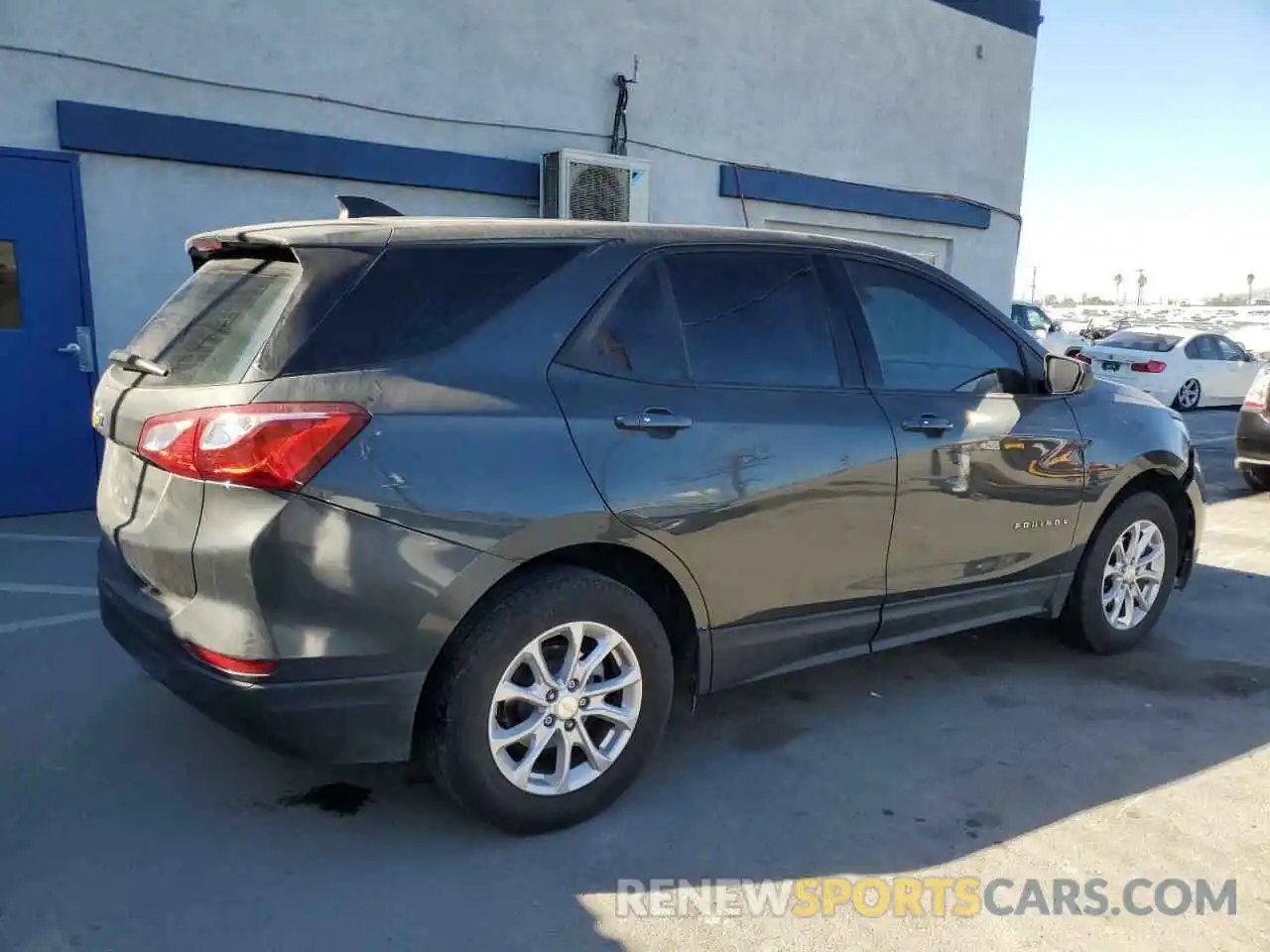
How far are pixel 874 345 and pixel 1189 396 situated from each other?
1522 cm

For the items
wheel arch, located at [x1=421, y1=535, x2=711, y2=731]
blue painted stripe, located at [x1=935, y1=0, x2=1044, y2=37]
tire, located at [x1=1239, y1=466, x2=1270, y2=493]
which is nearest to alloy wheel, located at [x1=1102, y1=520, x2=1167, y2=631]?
wheel arch, located at [x1=421, y1=535, x2=711, y2=731]

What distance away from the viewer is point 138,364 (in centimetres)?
302

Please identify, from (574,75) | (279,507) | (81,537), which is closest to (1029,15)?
(574,75)

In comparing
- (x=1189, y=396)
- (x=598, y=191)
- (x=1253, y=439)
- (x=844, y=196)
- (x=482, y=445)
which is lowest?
(x=1189, y=396)

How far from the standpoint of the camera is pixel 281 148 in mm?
6977

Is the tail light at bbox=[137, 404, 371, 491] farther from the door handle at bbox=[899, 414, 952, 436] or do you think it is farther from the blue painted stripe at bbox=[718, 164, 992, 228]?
the blue painted stripe at bbox=[718, 164, 992, 228]

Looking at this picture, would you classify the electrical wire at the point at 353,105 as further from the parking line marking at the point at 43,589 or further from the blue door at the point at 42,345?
the parking line marking at the point at 43,589

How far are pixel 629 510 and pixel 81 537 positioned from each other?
4576 mm

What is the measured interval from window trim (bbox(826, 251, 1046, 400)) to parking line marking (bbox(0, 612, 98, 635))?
3.73 meters

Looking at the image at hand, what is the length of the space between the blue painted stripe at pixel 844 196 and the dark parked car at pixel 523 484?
5862mm

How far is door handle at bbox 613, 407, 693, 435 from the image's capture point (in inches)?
118

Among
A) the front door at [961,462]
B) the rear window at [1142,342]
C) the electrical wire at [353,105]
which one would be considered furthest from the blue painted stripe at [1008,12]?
the front door at [961,462]

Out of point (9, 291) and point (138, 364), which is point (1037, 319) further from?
point (138, 364)

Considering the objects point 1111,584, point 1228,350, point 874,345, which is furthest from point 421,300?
point 1228,350
